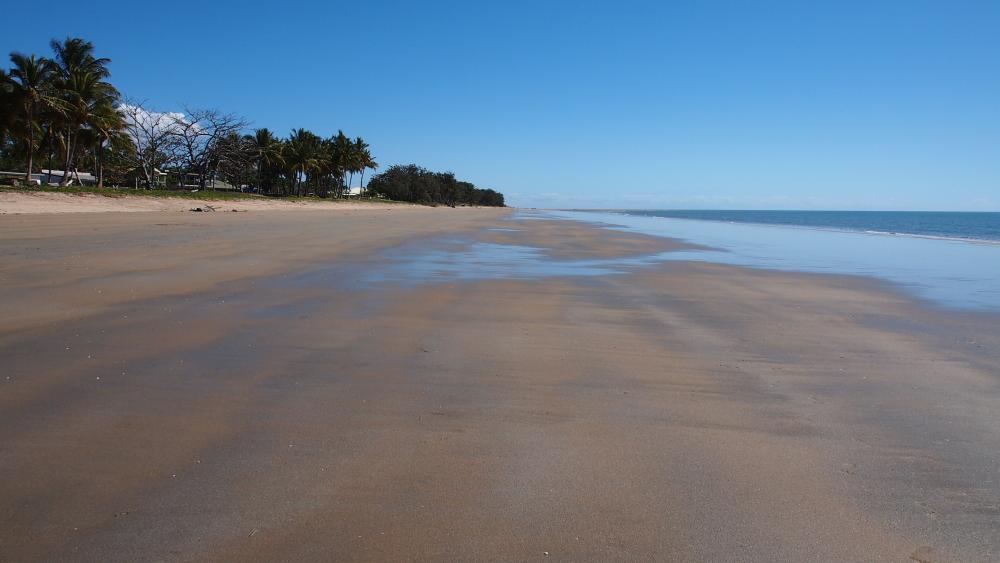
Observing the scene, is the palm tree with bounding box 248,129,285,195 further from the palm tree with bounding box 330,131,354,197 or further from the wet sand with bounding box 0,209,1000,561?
the wet sand with bounding box 0,209,1000,561

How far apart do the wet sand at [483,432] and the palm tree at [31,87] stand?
1320 inches

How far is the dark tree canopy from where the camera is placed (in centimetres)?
9612

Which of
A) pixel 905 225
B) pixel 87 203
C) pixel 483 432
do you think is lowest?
pixel 483 432

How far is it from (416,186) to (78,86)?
61.5 m

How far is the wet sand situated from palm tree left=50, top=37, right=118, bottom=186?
118 feet

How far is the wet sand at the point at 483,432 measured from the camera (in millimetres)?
2420

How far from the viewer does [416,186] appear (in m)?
97.2

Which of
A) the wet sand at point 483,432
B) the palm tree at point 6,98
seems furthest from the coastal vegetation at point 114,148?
the wet sand at point 483,432

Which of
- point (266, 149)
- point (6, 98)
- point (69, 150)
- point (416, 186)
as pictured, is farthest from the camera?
point (416, 186)

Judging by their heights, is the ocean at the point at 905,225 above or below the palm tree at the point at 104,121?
below

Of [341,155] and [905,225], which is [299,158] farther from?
[905,225]

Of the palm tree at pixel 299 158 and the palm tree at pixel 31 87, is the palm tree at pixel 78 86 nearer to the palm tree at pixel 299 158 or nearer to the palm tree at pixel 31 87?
the palm tree at pixel 31 87

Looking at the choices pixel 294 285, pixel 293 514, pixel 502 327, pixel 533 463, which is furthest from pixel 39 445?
pixel 294 285

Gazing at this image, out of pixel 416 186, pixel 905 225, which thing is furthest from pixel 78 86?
pixel 905 225
